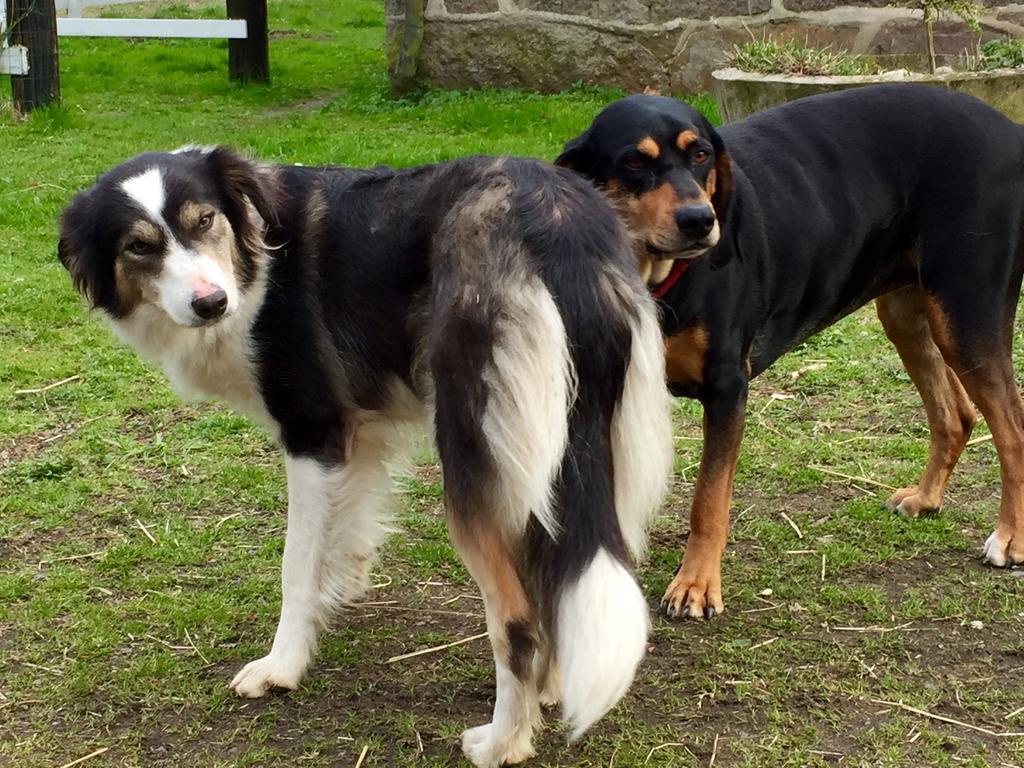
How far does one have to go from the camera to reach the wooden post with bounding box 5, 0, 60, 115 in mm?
9789

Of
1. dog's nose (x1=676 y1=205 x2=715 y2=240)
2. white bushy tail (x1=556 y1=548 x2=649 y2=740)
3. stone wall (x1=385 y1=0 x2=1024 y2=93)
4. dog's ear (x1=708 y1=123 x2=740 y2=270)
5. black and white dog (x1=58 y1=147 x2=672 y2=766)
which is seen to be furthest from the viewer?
stone wall (x1=385 y1=0 x2=1024 y2=93)

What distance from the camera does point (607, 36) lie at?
10.1m

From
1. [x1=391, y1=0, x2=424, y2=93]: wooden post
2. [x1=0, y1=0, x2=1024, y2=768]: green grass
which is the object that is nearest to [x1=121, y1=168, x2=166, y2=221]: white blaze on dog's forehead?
[x1=0, y1=0, x2=1024, y2=768]: green grass

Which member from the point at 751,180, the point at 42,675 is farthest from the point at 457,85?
the point at 42,675

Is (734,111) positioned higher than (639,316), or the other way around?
(639,316)

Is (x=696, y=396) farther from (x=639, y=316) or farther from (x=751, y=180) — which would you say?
(x=639, y=316)

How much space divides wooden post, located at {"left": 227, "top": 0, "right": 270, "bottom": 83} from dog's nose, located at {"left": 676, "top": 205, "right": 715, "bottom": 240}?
386 inches

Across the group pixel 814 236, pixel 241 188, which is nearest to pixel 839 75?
pixel 814 236

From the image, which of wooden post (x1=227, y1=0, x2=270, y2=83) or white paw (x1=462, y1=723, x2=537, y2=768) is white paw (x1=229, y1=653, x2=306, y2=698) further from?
wooden post (x1=227, y1=0, x2=270, y2=83)

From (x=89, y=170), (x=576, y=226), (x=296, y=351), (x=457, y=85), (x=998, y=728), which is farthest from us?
(x=457, y=85)

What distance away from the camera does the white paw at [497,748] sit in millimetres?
2799

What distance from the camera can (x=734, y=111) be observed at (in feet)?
23.4

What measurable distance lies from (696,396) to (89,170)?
6.41 metres

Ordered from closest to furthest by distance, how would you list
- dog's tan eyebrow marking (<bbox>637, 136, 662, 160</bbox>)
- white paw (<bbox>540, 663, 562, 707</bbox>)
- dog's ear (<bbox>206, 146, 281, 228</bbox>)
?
1. white paw (<bbox>540, 663, 562, 707</bbox>)
2. dog's ear (<bbox>206, 146, 281, 228</bbox>)
3. dog's tan eyebrow marking (<bbox>637, 136, 662, 160</bbox>)
